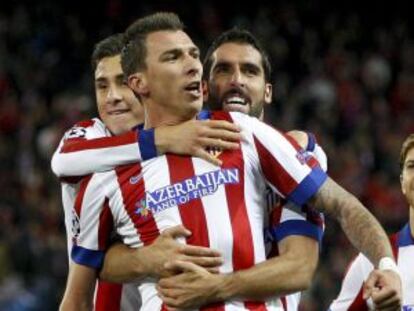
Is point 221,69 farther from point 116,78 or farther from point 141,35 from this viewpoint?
point 141,35

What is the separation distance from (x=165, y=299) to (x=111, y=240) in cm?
44

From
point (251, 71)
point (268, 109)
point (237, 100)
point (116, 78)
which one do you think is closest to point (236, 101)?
point (237, 100)

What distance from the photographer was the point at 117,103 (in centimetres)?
528

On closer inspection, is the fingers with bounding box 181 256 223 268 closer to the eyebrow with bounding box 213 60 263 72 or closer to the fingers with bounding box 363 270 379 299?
the fingers with bounding box 363 270 379 299

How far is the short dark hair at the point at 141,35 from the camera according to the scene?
4.46 m

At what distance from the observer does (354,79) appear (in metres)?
14.7

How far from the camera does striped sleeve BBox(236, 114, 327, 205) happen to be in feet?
13.8

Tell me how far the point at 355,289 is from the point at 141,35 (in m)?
1.50

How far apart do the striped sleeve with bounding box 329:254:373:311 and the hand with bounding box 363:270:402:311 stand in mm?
1086

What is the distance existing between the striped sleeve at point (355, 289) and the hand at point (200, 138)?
108 centimetres

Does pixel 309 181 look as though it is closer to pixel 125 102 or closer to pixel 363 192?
pixel 125 102

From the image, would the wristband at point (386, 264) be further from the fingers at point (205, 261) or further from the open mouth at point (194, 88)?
the open mouth at point (194, 88)

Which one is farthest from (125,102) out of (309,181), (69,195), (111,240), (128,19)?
(128,19)

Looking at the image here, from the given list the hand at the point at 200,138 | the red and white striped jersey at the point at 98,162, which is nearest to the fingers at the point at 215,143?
the hand at the point at 200,138
